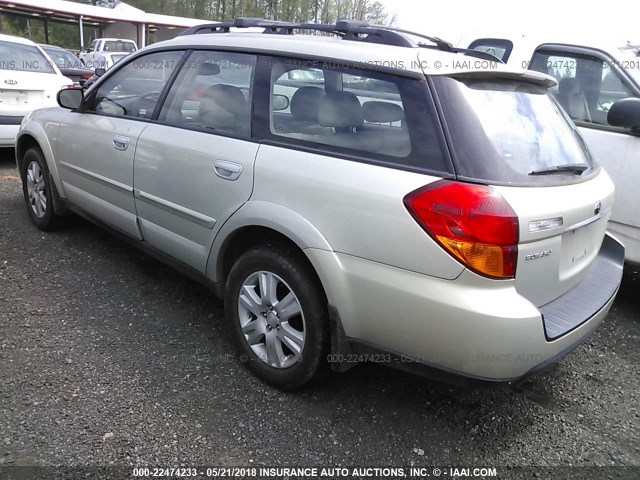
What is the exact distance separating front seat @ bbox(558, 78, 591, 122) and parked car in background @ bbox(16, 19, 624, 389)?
1.50 meters

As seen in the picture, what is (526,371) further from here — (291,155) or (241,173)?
(241,173)

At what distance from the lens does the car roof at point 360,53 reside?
2.35m

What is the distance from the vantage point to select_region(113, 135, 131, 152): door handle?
349cm

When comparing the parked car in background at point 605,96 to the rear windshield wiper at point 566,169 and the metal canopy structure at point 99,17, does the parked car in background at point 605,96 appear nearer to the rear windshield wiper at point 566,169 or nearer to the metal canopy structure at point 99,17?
the rear windshield wiper at point 566,169

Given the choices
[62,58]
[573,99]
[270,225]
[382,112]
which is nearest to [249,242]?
[270,225]

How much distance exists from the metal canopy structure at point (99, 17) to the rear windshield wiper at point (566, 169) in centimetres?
2754

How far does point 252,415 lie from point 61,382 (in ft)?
3.29

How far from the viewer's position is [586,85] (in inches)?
166

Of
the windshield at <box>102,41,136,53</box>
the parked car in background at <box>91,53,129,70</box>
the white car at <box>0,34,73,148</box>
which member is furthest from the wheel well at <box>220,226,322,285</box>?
the windshield at <box>102,41,136,53</box>

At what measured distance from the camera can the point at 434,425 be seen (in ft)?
8.48

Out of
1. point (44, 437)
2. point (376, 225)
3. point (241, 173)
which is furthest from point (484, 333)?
point (44, 437)

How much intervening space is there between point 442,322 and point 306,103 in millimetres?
1327

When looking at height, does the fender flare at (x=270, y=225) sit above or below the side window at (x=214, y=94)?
below

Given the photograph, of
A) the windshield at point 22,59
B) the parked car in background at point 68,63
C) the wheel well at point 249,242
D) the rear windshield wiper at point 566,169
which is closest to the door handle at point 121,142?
the wheel well at point 249,242
